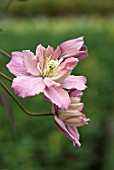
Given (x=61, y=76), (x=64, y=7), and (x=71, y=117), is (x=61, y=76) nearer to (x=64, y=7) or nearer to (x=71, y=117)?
(x=71, y=117)

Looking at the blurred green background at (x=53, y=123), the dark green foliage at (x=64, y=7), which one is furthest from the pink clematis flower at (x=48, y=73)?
the dark green foliage at (x=64, y=7)

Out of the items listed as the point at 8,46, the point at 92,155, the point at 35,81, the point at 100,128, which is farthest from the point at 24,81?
the point at 8,46

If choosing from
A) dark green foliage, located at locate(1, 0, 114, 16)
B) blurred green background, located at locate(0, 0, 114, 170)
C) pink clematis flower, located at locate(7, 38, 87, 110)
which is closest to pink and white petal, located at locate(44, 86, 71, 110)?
pink clematis flower, located at locate(7, 38, 87, 110)

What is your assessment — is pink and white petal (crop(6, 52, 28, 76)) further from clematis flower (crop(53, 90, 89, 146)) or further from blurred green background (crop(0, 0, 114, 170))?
blurred green background (crop(0, 0, 114, 170))

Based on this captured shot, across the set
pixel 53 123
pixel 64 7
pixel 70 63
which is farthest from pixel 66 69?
pixel 64 7

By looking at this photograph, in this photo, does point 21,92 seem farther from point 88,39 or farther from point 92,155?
point 88,39
